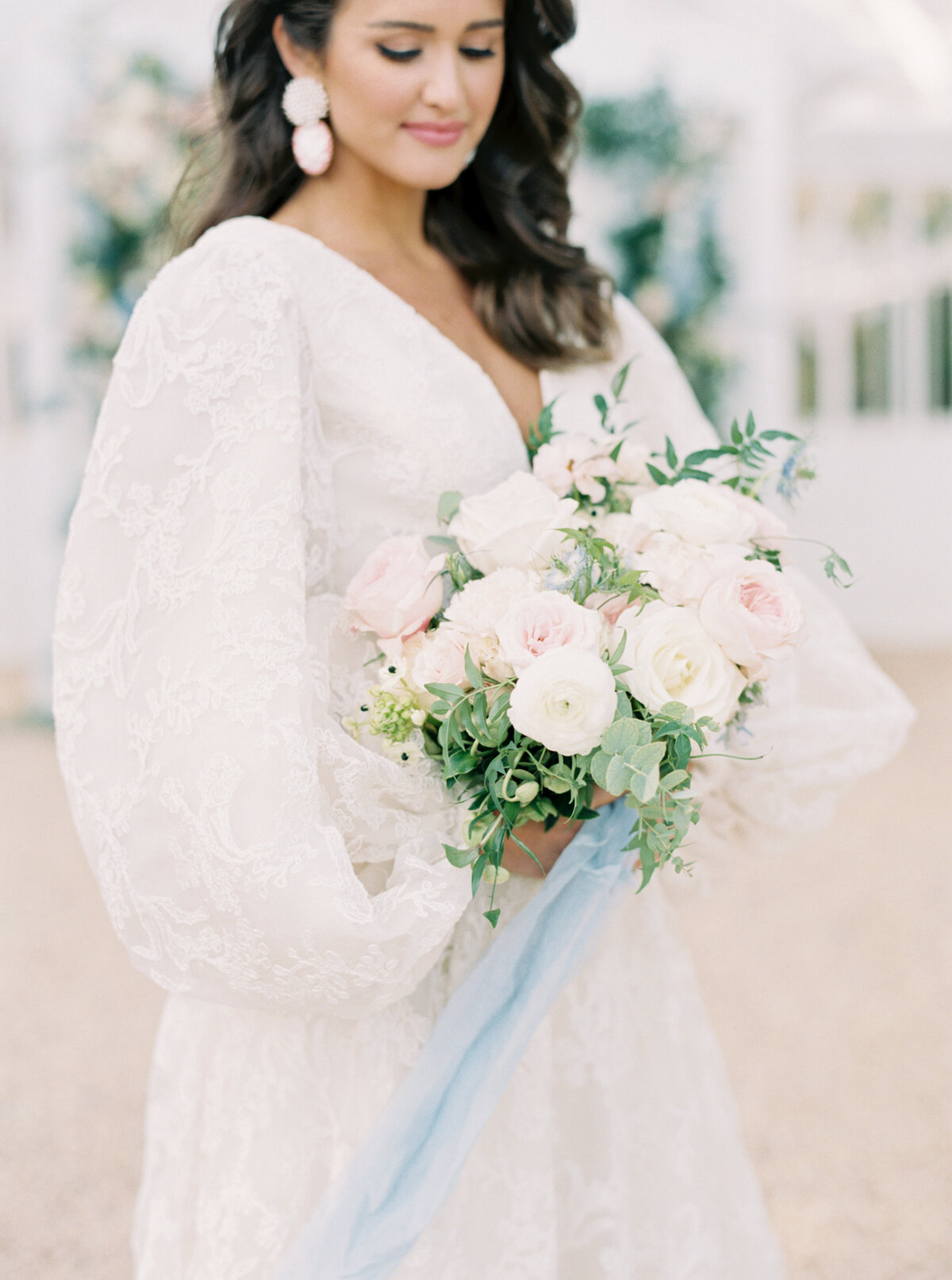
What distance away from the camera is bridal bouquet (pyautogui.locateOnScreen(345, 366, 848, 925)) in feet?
3.39

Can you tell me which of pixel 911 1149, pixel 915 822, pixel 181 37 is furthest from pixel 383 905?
pixel 181 37

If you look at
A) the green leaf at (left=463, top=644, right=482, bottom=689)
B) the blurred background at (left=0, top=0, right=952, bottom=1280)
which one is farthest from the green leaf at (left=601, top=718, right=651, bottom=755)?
the blurred background at (left=0, top=0, right=952, bottom=1280)

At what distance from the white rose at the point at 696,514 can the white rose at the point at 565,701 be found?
0.80ft

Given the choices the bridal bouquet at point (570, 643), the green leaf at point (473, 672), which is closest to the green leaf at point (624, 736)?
the bridal bouquet at point (570, 643)

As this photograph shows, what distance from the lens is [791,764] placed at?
1513 millimetres

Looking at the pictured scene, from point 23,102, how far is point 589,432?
5.24 meters

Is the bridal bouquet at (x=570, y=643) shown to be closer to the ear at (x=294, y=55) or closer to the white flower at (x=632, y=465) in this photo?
the white flower at (x=632, y=465)

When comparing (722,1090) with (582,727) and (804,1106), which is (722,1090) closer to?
(582,727)

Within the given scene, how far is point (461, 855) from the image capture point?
110 centimetres

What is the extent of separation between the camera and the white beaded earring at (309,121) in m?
1.45

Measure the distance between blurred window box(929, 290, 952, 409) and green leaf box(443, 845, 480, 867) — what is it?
7.37 m

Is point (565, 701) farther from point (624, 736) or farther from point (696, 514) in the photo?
point (696, 514)

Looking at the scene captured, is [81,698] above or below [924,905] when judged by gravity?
above

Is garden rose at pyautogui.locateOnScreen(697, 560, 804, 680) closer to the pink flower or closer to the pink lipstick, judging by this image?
the pink flower
